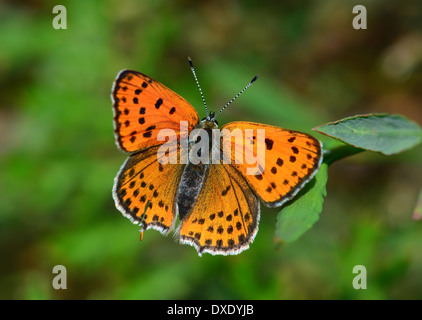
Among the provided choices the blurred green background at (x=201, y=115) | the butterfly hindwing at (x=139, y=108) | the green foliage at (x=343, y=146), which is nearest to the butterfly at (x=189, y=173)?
the butterfly hindwing at (x=139, y=108)

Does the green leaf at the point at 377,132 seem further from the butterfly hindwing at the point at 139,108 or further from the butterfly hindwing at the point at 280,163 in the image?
the butterfly hindwing at the point at 139,108

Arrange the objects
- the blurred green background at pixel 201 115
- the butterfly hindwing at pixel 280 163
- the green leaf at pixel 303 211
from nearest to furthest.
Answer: the green leaf at pixel 303 211, the butterfly hindwing at pixel 280 163, the blurred green background at pixel 201 115

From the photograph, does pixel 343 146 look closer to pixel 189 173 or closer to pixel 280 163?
pixel 280 163

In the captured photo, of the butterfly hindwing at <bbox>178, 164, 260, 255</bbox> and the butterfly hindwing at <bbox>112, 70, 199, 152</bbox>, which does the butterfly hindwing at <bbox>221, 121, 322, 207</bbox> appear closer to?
the butterfly hindwing at <bbox>178, 164, 260, 255</bbox>

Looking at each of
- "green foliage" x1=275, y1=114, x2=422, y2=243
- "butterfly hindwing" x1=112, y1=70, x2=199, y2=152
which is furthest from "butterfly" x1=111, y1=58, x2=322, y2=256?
"green foliage" x1=275, y1=114, x2=422, y2=243

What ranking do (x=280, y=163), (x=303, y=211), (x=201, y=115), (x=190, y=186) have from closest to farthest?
(x=303, y=211) → (x=280, y=163) → (x=190, y=186) → (x=201, y=115)

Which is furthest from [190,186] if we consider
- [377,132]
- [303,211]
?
[377,132]

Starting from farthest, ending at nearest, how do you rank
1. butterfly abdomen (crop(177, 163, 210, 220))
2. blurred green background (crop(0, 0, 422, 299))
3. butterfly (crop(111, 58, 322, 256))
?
blurred green background (crop(0, 0, 422, 299)) < butterfly abdomen (crop(177, 163, 210, 220)) < butterfly (crop(111, 58, 322, 256))
